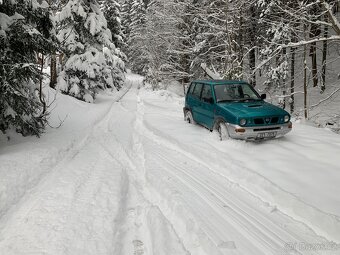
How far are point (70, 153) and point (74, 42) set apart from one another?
13329mm

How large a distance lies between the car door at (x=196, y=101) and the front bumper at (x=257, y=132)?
8.33ft

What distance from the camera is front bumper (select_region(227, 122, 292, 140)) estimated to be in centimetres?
849

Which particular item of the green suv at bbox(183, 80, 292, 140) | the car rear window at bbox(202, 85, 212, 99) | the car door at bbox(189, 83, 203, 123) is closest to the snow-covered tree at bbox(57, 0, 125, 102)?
the car door at bbox(189, 83, 203, 123)

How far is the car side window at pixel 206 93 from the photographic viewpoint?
34.0 ft

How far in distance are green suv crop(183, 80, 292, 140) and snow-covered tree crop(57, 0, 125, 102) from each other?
10744 mm

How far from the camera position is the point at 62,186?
6043mm

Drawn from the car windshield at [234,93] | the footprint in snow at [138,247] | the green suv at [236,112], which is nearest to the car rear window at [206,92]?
the green suv at [236,112]

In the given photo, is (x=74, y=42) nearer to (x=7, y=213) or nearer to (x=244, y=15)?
(x=244, y=15)

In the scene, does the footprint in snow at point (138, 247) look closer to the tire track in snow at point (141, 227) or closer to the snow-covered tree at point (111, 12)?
the tire track in snow at point (141, 227)

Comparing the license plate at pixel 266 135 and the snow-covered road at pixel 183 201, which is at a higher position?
the license plate at pixel 266 135

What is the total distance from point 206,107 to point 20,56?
5786 millimetres

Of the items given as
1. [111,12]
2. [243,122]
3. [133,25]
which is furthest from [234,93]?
[133,25]

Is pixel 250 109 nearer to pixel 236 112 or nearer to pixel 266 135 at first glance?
pixel 236 112

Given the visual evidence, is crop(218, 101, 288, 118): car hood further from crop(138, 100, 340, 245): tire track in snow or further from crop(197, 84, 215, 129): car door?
crop(138, 100, 340, 245): tire track in snow
